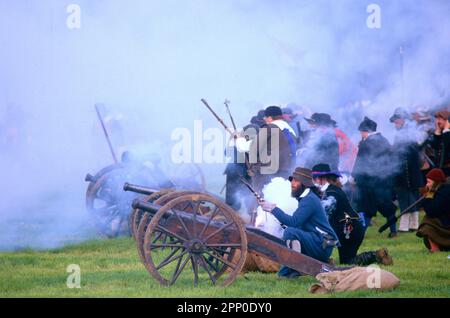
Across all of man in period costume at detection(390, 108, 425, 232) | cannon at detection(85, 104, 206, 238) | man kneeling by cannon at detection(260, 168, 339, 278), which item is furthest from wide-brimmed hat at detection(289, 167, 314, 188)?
man in period costume at detection(390, 108, 425, 232)

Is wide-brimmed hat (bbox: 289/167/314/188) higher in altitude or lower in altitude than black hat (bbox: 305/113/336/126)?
lower

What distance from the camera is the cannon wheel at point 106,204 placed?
13195 millimetres

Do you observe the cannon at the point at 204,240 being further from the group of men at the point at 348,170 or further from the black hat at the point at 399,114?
the black hat at the point at 399,114

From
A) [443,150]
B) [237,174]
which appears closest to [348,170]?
[443,150]

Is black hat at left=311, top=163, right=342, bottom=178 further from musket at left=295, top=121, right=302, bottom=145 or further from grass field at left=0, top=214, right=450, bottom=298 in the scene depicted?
musket at left=295, top=121, right=302, bottom=145

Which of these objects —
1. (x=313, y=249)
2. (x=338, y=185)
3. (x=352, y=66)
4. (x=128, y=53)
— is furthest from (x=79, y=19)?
(x=313, y=249)

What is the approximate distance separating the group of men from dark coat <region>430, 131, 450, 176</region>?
0.04 ft

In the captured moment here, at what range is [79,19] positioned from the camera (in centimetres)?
1398

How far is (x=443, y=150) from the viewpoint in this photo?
13.4m

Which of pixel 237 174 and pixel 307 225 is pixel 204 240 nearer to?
pixel 307 225

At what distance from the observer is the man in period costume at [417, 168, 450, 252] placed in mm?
11859

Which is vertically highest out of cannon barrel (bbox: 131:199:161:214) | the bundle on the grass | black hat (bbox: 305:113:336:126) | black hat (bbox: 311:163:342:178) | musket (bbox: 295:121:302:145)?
black hat (bbox: 305:113:336:126)

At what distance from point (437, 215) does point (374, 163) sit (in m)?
2.09

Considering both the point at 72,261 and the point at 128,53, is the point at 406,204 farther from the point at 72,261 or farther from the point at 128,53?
the point at 72,261
